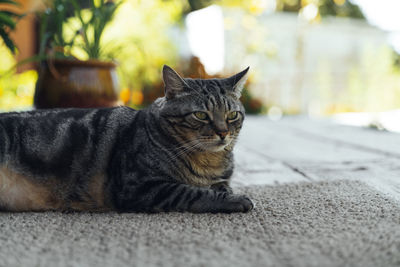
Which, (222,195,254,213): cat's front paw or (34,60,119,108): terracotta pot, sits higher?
(34,60,119,108): terracotta pot

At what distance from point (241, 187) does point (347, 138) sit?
2.00 meters

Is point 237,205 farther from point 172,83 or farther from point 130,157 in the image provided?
point 172,83

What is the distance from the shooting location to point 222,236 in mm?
1044

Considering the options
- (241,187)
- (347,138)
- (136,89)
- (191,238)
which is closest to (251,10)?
(136,89)

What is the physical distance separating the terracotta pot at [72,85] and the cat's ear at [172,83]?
1078mm

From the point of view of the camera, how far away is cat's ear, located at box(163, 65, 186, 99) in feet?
4.72

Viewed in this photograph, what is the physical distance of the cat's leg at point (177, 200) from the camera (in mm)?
1289

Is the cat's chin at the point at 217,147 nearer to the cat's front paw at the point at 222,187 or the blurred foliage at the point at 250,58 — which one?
the cat's front paw at the point at 222,187

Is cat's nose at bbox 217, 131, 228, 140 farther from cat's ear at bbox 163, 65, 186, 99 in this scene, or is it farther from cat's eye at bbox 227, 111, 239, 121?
cat's ear at bbox 163, 65, 186, 99

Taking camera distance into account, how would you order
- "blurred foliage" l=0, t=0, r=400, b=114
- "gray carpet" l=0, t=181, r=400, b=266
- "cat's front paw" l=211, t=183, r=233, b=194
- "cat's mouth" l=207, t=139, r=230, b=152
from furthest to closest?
1. "blurred foliage" l=0, t=0, r=400, b=114
2. "cat's front paw" l=211, t=183, r=233, b=194
3. "cat's mouth" l=207, t=139, r=230, b=152
4. "gray carpet" l=0, t=181, r=400, b=266

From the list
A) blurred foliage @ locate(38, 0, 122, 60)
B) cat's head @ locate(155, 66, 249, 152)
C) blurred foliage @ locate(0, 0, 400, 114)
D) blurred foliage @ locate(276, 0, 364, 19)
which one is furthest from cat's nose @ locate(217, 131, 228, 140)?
blurred foliage @ locate(276, 0, 364, 19)

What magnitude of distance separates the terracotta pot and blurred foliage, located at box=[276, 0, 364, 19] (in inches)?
252

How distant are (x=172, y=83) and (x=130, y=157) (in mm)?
337

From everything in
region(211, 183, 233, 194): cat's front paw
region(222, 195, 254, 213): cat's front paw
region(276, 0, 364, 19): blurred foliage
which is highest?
region(276, 0, 364, 19): blurred foliage
